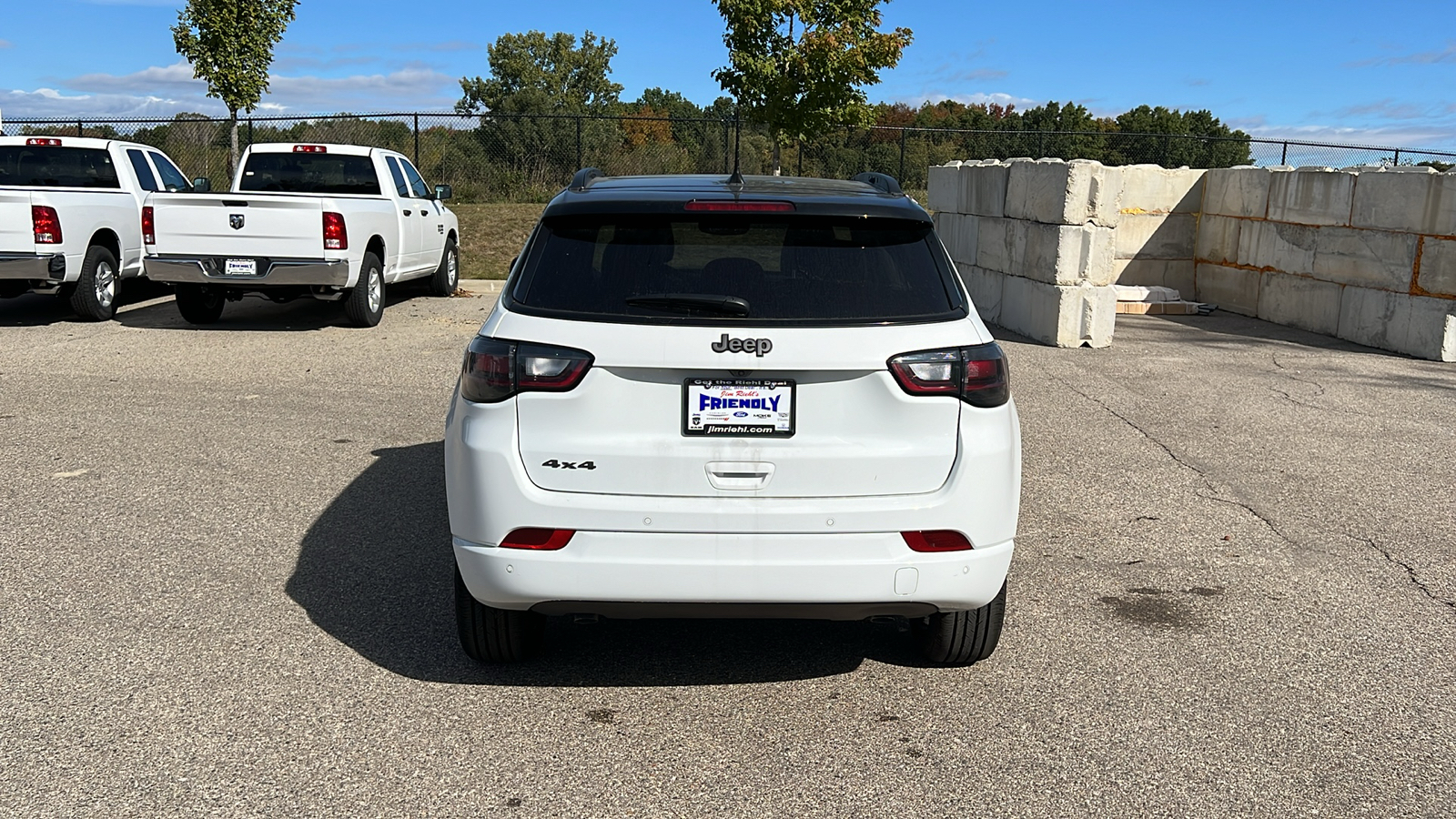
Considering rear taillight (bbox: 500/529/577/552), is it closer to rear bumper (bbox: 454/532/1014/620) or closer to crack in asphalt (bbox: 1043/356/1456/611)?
rear bumper (bbox: 454/532/1014/620)

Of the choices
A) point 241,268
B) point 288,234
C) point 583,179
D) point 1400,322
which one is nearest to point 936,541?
point 583,179

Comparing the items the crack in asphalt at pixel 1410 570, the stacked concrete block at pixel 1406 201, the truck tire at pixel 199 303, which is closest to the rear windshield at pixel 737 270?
the crack in asphalt at pixel 1410 570

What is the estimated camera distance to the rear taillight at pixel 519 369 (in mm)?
3730

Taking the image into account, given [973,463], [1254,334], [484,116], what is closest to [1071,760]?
[973,463]

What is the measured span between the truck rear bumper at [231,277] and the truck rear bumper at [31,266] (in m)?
1.05

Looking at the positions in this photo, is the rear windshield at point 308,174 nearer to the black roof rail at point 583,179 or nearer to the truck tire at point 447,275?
the truck tire at point 447,275

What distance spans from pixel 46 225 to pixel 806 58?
1377 centimetres

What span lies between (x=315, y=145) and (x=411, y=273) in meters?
1.83

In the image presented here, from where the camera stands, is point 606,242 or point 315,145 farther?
point 315,145

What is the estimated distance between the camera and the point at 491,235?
24.4m

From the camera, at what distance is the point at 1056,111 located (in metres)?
60.8

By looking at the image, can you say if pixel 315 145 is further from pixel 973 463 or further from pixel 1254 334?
pixel 973 463

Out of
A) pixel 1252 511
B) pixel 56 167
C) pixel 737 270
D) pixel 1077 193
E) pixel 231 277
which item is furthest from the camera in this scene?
pixel 56 167

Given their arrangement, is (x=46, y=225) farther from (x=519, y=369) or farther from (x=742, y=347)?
(x=742, y=347)
